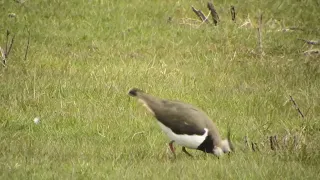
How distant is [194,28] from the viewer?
1258cm

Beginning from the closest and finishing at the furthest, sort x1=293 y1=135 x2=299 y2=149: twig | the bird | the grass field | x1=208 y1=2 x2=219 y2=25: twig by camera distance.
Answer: the grass field < the bird < x1=293 y1=135 x2=299 y2=149: twig < x1=208 y1=2 x2=219 y2=25: twig

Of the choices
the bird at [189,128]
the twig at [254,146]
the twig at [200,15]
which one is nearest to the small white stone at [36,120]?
the bird at [189,128]

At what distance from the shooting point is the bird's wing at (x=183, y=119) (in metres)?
6.74

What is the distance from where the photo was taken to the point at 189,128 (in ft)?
22.1

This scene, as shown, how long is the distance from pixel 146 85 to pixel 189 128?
9.44 feet

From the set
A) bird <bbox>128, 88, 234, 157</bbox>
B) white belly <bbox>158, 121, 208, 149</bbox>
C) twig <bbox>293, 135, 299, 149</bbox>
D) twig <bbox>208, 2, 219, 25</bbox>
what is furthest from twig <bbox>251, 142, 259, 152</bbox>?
twig <bbox>208, 2, 219, 25</bbox>

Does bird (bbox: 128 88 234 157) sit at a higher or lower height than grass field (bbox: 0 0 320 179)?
higher

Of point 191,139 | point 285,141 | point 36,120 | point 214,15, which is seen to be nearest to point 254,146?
point 285,141

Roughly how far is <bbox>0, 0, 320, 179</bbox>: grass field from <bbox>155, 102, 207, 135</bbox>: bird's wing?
0.32 meters

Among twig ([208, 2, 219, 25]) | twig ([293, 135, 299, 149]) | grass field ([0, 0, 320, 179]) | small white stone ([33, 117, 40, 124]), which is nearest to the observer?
grass field ([0, 0, 320, 179])

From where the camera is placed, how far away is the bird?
673 cm

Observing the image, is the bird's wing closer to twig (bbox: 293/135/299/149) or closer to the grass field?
the grass field

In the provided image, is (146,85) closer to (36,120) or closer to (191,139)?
(36,120)

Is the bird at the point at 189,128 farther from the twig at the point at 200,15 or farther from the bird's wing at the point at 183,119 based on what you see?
the twig at the point at 200,15
